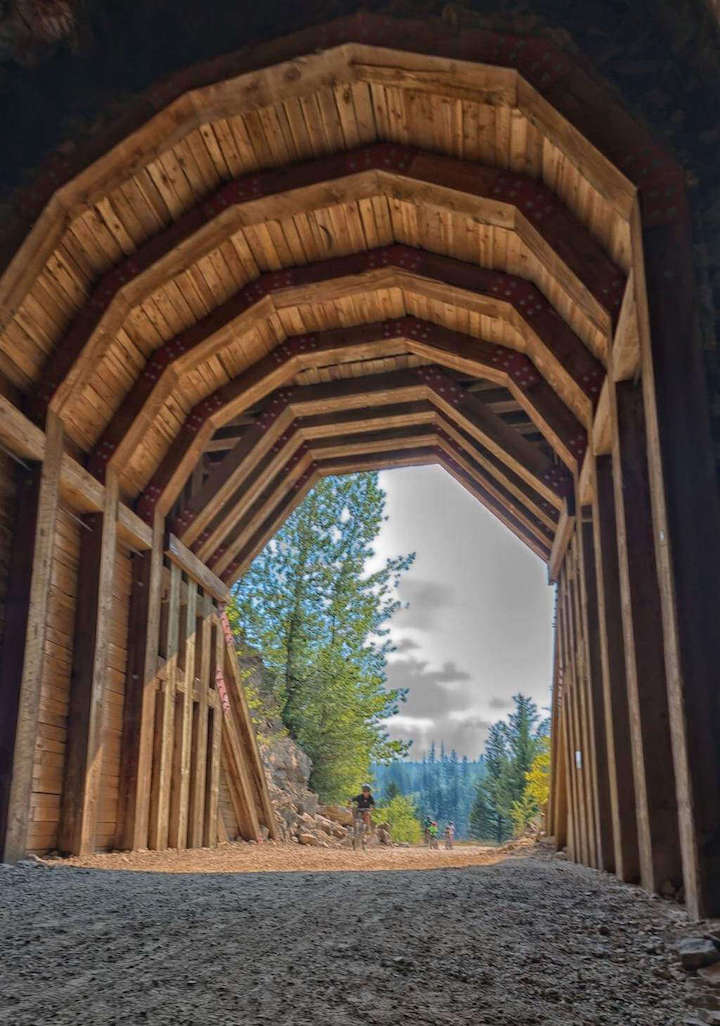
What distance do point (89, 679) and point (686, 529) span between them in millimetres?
6334

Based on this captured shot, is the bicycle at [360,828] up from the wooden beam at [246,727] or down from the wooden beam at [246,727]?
down

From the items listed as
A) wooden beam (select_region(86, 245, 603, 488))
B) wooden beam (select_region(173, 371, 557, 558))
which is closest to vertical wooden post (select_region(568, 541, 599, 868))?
wooden beam (select_region(173, 371, 557, 558))

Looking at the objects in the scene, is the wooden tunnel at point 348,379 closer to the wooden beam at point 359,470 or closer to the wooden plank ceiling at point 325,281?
the wooden plank ceiling at point 325,281

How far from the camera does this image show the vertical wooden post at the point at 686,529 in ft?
12.5

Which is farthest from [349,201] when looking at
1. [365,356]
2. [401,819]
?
[401,819]

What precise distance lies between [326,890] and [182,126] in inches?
223

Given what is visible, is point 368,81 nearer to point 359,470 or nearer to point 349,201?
point 349,201

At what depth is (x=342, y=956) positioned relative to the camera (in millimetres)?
3289

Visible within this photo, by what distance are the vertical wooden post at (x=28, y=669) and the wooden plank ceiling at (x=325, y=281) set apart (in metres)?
1.01

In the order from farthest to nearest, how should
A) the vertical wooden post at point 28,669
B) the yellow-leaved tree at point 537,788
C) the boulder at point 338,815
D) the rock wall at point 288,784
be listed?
the yellow-leaved tree at point 537,788, the boulder at point 338,815, the rock wall at point 288,784, the vertical wooden post at point 28,669

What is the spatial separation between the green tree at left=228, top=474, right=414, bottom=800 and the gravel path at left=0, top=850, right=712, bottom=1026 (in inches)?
793

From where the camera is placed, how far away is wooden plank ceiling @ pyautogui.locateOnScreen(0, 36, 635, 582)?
6.30 m

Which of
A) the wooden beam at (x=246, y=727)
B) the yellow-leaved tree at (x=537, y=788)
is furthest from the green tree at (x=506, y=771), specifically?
the wooden beam at (x=246, y=727)

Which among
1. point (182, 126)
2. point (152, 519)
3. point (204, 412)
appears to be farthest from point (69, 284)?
point (152, 519)
